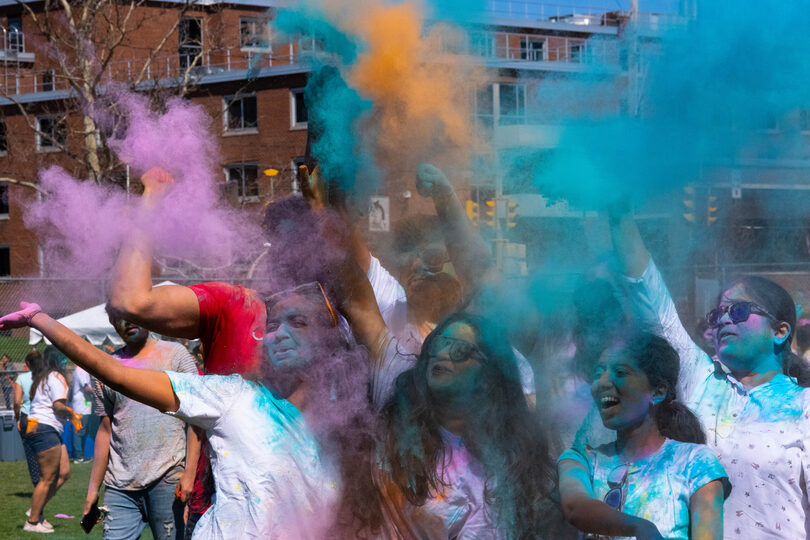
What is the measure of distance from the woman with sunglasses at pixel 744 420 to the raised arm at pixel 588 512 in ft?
1.44

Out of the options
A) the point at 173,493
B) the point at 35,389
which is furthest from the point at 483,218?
the point at 35,389

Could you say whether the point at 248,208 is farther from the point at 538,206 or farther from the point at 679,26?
the point at 679,26

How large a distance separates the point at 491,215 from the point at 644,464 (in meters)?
0.90

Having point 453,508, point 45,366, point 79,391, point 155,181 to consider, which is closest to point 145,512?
point 155,181

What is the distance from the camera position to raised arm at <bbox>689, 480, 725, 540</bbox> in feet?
8.21

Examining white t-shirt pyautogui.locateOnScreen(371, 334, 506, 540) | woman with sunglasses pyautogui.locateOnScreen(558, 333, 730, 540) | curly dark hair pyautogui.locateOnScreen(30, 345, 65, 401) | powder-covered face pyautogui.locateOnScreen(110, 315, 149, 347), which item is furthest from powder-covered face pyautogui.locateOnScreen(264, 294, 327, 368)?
curly dark hair pyautogui.locateOnScreen(30, 345, 65, 401)

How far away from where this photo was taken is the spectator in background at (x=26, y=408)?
8.94m

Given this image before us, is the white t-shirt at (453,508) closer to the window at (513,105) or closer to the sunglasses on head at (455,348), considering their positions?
the sunglasses on head at (455,348)

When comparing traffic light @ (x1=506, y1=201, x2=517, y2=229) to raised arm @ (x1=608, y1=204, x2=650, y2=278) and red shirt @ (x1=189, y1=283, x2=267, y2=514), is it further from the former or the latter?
red shirt @ (x1=189, y1=283, x2=267, y2=514)

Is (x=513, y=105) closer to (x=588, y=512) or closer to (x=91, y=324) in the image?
(x=588, y=512)


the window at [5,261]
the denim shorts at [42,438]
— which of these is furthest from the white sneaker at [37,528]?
the window at [5,261]

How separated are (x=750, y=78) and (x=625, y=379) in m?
0.91

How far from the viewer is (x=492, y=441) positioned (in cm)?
280

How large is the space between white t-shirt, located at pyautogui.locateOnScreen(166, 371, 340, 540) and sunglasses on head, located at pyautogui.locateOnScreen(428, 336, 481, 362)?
47cm
